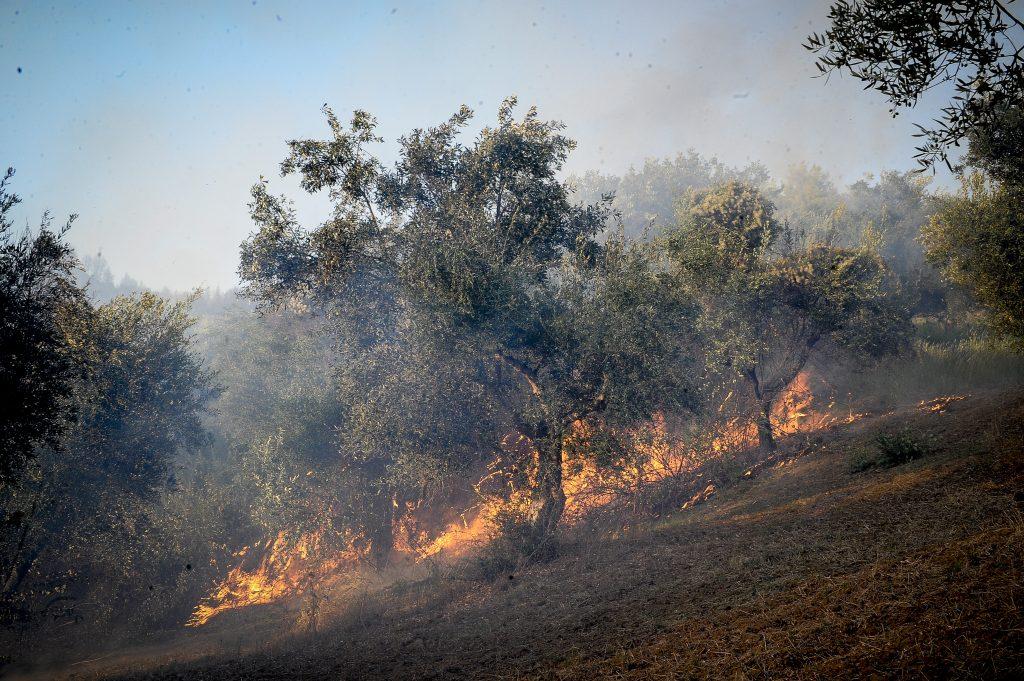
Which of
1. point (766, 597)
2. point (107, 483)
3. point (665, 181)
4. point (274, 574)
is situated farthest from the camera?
point (665, 181)

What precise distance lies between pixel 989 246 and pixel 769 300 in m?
8.27

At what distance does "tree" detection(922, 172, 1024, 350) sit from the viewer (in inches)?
774

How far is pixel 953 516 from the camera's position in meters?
7.93

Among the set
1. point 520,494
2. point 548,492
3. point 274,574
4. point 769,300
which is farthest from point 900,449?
point 274,574

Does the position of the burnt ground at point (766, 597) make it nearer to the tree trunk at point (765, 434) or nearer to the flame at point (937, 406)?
the flame at point (937, 406)

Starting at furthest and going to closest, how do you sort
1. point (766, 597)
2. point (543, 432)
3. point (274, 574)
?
point (274, 574)
point (543, 432)
point (766, 597)

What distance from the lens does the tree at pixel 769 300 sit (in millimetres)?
21047

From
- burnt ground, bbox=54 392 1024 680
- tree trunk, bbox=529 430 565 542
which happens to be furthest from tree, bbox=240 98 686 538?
burnt ground, bbox=54 392 1024 680

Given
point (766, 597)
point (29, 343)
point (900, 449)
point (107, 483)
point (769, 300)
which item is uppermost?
point (29, 343)

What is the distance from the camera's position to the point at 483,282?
45.9ft

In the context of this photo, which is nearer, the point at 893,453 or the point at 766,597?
the point at 766,597

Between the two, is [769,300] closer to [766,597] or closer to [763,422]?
[763,422]

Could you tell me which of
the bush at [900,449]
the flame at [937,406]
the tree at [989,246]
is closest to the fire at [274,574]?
the bush at [900,449]

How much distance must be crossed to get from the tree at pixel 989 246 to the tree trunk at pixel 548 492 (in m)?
19.3
